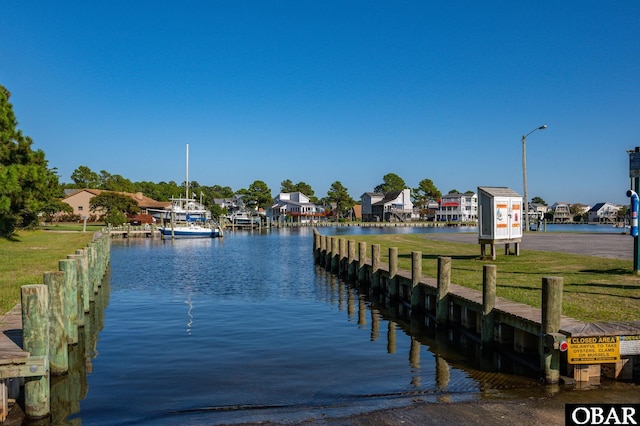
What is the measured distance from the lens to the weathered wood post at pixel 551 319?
9.66 meters

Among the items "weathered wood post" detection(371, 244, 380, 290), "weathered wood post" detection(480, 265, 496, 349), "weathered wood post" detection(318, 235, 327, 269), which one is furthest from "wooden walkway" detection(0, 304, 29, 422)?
"weathered wood post" detection(318, 235, 327, 269)

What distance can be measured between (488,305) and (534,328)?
176 centimetres

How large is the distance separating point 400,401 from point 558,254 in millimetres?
18832

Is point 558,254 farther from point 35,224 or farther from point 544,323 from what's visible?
point 35,224

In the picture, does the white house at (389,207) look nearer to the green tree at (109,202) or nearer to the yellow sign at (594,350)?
the green tree at (109,202)

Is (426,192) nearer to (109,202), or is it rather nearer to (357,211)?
(357,211)

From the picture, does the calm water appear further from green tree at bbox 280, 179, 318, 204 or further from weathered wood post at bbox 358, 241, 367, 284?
green tree at bbox 280, 179, 318, 204

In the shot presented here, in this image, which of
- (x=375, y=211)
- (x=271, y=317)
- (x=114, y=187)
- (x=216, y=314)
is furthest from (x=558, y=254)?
(x=375, y=211)

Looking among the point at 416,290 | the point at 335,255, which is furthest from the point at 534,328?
the point at 335,255

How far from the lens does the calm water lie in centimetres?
955

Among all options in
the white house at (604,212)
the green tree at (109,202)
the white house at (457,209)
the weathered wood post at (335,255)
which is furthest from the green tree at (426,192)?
the weathered wood post at (335,255)

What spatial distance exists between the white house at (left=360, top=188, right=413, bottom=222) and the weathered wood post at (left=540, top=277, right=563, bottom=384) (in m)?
143

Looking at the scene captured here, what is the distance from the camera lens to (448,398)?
31.3 feet

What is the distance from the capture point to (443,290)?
1493cm
